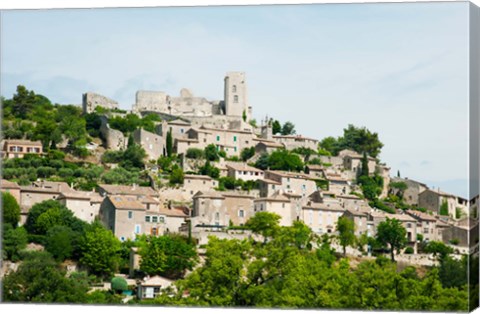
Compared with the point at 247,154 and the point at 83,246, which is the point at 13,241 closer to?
the point at 83,246

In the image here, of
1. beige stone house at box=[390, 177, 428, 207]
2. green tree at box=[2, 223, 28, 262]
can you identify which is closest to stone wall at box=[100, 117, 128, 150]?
beige stone house at box=[390, 177, 428, 207]

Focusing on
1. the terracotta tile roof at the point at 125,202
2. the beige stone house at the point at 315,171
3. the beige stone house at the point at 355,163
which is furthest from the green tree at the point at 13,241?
the beige stone house at the point at 355,163

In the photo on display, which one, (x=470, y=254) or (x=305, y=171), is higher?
(x=305, y=171)

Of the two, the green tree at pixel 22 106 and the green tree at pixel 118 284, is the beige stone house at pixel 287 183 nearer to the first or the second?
the green tree at pixel 22 106

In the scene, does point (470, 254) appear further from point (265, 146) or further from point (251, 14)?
point (265, 146)

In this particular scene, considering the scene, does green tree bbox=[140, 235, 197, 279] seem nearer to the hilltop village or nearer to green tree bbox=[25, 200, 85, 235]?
the hilltop village

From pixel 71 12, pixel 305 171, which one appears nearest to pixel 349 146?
pixel 305 171
